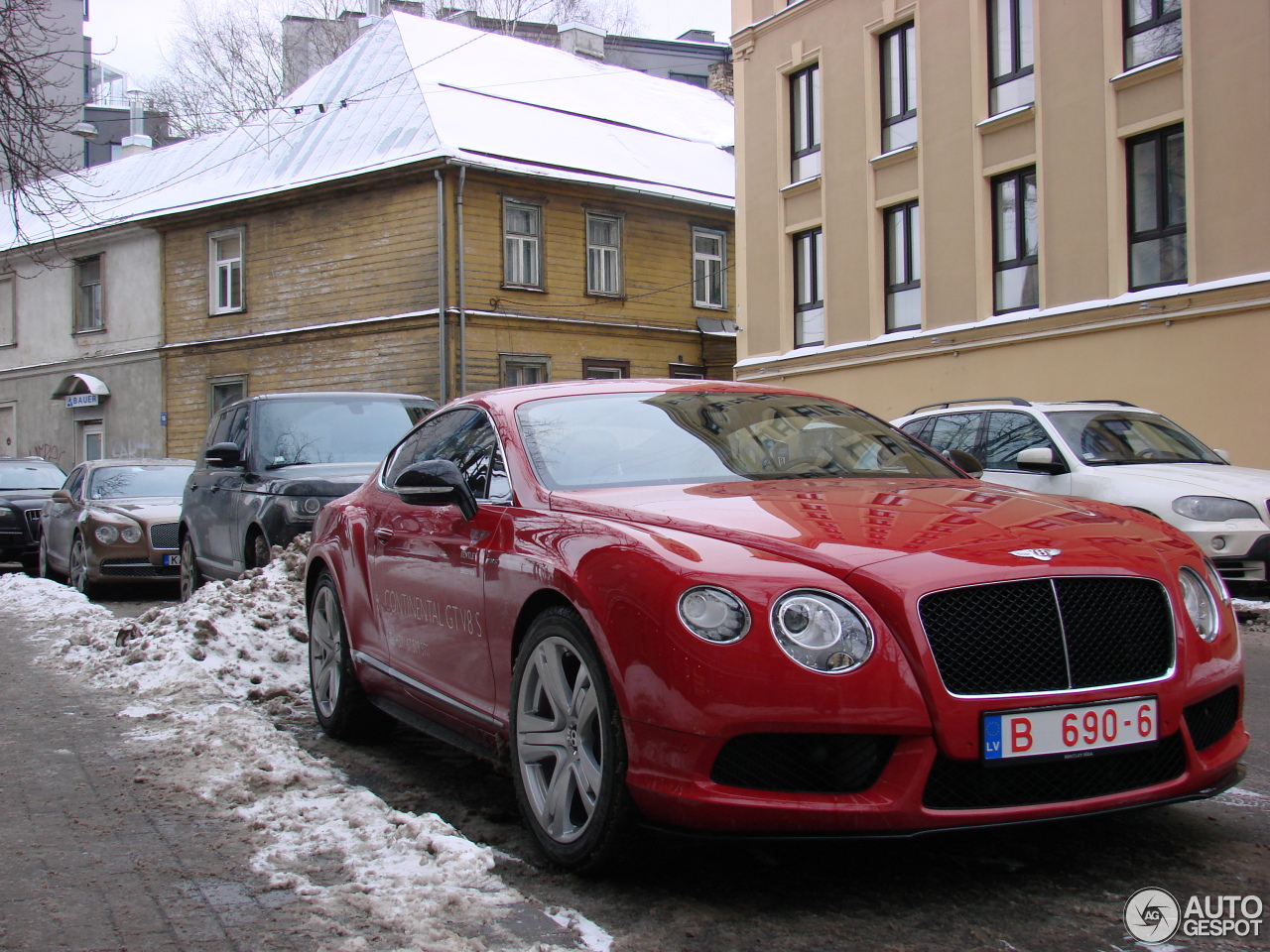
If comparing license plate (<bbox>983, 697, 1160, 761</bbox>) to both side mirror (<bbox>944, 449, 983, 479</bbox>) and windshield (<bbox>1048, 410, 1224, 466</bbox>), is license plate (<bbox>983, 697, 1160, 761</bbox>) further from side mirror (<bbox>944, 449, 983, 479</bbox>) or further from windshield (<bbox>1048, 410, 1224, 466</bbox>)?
windshield (<bbox>1048, 410, 1224, 466</bbox>)

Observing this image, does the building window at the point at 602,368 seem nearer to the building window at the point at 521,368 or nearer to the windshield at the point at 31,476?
the building window at the point at 521,368

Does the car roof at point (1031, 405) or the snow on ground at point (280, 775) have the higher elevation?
the car roof at point (1031, 405)

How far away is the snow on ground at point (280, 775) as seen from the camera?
318 cm

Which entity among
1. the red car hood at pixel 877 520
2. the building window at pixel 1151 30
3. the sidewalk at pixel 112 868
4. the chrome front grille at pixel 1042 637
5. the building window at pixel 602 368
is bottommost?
the sidewalk at pixel 112 868

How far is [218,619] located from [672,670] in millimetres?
5070

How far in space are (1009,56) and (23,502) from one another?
15.9 meters

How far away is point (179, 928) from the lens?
3.22 meters

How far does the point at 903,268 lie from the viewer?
68.6ft

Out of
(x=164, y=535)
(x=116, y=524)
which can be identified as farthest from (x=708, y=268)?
(x=116, y=524)

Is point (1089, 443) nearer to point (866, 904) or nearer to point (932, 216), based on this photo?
point (866, 904)

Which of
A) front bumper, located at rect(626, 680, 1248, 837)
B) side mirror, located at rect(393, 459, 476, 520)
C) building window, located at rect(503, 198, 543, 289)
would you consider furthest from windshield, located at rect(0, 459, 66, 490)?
front bumper, located at rect(626, 680, 1248, 837)

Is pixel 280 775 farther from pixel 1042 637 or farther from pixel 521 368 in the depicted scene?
pixel 521 368

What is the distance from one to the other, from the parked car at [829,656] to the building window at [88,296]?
32350 mm

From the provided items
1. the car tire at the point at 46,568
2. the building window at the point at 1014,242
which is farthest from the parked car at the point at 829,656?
the building window at the point at 1014,242
